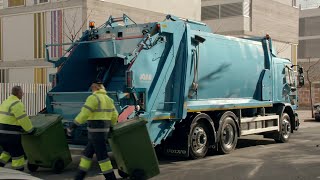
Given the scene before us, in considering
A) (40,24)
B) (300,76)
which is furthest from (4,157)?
(40,24)

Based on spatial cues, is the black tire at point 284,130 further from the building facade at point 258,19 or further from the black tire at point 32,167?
the building facade at point 258,19

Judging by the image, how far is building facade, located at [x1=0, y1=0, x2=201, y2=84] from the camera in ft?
77.2

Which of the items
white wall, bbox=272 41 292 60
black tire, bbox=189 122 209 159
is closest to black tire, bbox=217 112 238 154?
black tire, bbox=189 122 209 159

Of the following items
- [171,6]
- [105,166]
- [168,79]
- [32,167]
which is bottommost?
[32,167]

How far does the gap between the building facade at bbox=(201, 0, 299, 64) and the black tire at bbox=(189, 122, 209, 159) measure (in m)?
29.0

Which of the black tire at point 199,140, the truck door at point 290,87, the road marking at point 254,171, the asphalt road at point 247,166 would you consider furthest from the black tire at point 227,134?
the truck door at point 290,87

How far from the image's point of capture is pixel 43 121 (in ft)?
28.2

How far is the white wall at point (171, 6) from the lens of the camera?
86.5 feet

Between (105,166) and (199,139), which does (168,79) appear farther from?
(105,166)

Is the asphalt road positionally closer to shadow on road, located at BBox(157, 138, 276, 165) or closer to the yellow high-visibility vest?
shadow on road, located at BBox(157, 138, 276, 165)

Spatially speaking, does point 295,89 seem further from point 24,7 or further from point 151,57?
point 24,7

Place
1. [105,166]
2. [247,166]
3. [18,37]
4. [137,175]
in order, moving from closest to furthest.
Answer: [105,166], [137,175], [247,166], [18,37]

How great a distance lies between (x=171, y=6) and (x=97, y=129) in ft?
71.5

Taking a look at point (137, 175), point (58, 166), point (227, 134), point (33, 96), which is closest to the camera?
point (137, 175)
